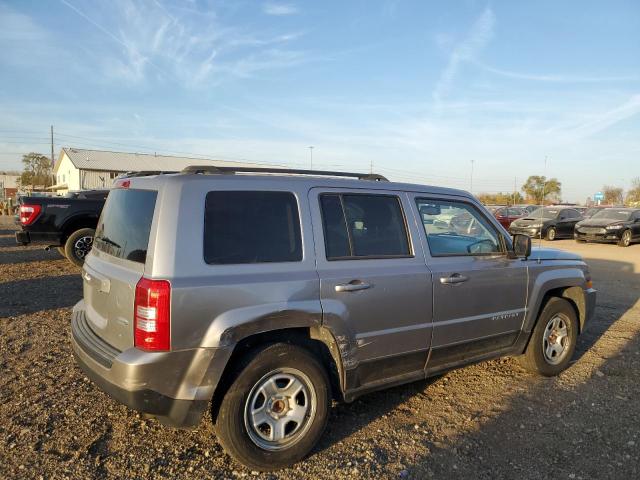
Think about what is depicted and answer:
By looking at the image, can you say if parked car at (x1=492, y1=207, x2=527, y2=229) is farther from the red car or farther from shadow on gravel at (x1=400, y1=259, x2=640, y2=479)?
shadow on gravel at (x1=400, y1=259, x2=640, y2=479)

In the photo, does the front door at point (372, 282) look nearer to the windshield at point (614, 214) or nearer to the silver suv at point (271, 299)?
the silver suv at point (271, 299)

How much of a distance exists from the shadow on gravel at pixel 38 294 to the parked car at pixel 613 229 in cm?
1827

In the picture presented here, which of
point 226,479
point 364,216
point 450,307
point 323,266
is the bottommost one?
point 226,479

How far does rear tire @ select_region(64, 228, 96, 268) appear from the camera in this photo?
990 centimetres

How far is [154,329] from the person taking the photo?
271 centimetres

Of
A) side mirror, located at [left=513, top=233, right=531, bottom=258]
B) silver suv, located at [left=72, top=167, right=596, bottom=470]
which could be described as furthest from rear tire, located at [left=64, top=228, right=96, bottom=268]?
side mirror, located at [left=513, top=233, right=531, bottom=258]

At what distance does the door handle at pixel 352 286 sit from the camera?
127 inches

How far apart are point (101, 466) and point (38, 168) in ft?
276

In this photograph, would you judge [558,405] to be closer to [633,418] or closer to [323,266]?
[633,418]

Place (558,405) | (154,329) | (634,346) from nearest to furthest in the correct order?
(154,329) < (558,405) < (634,346)

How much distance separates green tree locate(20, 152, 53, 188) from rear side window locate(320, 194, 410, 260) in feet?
264

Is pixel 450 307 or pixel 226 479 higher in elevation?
pixel 450 307

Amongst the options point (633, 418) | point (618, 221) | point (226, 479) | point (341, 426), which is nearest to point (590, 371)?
point (633, 418)

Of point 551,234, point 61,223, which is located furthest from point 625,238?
point 61,223
